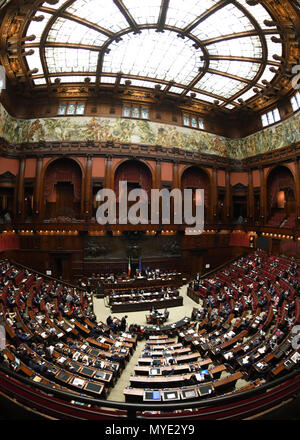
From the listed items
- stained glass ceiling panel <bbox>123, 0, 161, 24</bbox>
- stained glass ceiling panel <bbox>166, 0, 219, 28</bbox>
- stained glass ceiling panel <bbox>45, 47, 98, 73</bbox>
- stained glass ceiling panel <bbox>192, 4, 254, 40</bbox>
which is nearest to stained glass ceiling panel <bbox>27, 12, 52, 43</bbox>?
stained glass ceiling panel <bbox>45, 47, 98, 73</bbox>

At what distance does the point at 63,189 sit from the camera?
21578 millimetres

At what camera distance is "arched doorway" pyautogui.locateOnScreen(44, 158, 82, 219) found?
20.9 meters

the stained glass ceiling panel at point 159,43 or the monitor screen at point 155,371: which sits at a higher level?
the stained glass ceiling panel at point 159,43

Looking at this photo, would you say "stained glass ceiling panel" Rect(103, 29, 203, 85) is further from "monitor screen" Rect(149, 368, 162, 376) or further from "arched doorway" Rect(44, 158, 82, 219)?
"monitor screen" Rect(149, 368, 162, 376)

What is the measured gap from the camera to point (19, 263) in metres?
18.5

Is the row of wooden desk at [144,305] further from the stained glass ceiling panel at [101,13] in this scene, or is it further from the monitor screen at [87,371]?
the stained glass ceiling panel at [101,13]

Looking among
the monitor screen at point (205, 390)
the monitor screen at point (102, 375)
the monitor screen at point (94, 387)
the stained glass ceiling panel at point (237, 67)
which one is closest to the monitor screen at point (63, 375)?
the monitor screen at point (94, 387)

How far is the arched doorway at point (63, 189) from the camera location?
2092cm

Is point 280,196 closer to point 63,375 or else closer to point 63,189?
point 63,189

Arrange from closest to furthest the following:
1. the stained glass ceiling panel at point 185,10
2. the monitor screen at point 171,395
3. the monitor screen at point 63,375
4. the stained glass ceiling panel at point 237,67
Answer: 1. the monitor screen at point 171,395
2. the monitor screen at point 63,375
3. the stained glass ceiling panel at point 185,10
4. the stained glass ceiling panel at point 237,67

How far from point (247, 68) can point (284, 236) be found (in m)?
13.6

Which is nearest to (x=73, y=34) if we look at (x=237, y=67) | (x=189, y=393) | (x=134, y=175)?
(x=134, y=175)
